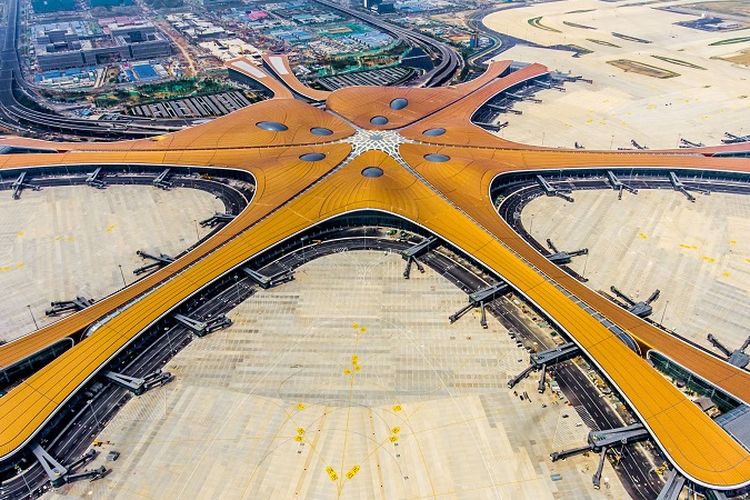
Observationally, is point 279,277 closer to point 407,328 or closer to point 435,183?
point 407,328

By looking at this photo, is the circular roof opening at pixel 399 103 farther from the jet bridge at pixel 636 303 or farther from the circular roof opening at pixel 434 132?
the jet bridge at pixel 636 303

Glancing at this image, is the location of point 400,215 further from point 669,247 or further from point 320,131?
point 669,247

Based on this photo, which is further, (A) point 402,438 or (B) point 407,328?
(B) point 407,328

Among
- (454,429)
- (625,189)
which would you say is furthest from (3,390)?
(625,189)

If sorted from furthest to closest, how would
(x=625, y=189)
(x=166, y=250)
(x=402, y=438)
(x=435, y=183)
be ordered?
(x=625, y=189), (x=435, y=183), (x=166, y=250), (x=402, y=438)

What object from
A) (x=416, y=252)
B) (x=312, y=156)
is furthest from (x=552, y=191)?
(x=312, y=156)

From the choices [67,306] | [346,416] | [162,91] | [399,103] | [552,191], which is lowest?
[346,416]

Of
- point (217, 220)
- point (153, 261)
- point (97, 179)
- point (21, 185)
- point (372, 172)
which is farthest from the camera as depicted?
point (97, 179)
